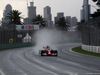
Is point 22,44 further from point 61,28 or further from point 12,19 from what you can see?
point 61,28

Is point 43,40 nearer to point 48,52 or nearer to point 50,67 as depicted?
point 48,52

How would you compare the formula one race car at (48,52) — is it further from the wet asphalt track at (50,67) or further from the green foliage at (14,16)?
the green foliage at (14,16)

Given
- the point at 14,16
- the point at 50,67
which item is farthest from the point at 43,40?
the point at 14,16

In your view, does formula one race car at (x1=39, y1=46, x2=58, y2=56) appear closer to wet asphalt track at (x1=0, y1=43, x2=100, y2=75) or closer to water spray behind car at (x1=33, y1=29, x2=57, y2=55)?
water spray behind car at (x1=33, y1=29, x2=57, y2=55)

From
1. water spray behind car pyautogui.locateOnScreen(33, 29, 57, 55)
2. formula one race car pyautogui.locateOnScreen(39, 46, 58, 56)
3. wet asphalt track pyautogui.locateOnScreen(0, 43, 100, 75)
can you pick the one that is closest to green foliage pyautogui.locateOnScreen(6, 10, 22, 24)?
water spray behind car pyautogui.locateOnScreen(33, 29, 57, 55)

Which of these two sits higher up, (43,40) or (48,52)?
(43,40)

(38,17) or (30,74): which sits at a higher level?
(38,17)

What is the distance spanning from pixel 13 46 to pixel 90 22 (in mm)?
24893

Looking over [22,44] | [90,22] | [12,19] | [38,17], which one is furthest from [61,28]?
[90,22]

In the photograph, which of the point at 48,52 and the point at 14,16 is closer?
the point at 48,52

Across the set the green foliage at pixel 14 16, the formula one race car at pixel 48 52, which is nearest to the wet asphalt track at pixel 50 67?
the formula one race car at pixel 48 52

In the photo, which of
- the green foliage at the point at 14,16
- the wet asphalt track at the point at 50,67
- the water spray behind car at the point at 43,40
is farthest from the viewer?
the green foliage at the point at 14,16

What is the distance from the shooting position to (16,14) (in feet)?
295

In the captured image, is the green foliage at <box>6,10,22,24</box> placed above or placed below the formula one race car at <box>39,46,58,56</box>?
above
